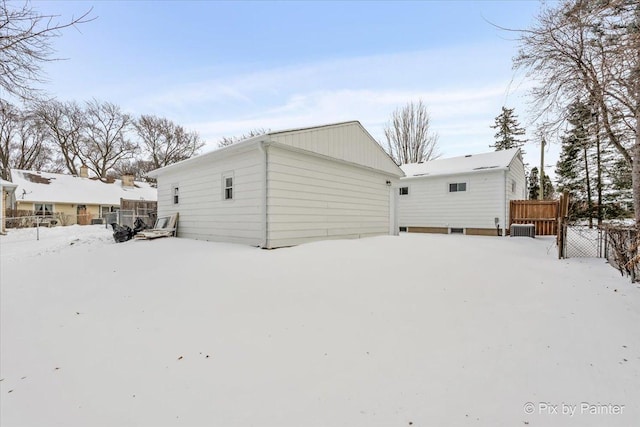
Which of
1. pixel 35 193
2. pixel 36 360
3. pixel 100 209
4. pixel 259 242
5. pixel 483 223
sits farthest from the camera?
pixel 100 209

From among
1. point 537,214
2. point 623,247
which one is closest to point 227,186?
point 623,247

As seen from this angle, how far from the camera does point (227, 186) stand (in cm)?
848

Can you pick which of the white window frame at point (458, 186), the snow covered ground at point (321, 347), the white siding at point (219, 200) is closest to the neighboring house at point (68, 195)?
the white siding at point (219, 200)

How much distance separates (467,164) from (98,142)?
104 feet

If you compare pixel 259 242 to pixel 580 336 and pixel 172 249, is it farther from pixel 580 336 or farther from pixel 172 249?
pixel 580 336

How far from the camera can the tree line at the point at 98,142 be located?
84.0 feet

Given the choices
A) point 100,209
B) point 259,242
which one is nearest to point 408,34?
point 259,242

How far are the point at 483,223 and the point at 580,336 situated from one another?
37.6 ft

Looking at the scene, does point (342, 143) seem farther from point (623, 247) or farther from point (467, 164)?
point (467, 164)

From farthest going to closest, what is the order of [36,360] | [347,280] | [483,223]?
[483,223]
[347,280]
[36,360]

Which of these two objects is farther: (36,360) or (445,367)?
(36,360)

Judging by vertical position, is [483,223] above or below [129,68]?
below

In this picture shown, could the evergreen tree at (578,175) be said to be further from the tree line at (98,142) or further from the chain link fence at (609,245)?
the tree line at (98,142)

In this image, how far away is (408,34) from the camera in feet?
29.7
